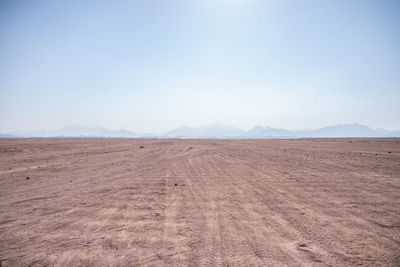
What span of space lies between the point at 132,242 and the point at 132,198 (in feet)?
8.61

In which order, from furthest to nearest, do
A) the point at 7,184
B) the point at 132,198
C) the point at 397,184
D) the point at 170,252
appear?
the point at 7,184
the point at 397,184
the point at 132,198
the point at 170,252

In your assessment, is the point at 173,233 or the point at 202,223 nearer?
the point at 173,233

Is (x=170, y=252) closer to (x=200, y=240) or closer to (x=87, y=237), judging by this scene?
(x=200, y=240)

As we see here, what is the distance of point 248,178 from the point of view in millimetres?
8812

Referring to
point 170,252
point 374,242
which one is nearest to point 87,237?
point 170,252

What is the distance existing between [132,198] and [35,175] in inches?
264

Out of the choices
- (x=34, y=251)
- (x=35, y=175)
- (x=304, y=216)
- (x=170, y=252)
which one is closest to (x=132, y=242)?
(x=170, y=252)

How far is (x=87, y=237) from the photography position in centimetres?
397

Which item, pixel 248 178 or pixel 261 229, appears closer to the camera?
pixel 261 229

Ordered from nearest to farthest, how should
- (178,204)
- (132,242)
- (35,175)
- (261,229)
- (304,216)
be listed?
1. (132,242)
2. (261,229)
3. (304,216)
4. (178,204)
5. (35,175)

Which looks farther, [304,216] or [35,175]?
[35,175]

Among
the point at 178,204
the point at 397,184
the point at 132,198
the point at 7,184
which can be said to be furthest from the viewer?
the point at 7,184

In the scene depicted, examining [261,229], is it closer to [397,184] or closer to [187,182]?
[187,182]

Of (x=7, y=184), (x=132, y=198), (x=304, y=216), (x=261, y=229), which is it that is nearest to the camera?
(x=261, y=229)
